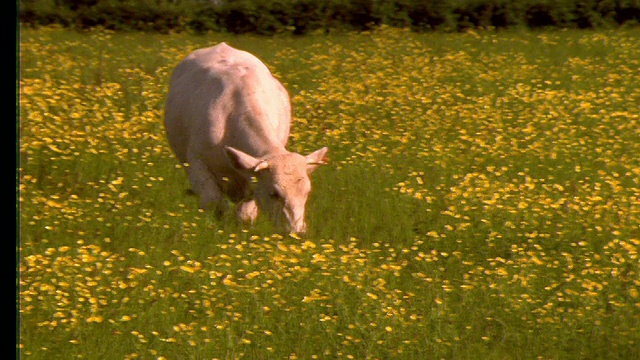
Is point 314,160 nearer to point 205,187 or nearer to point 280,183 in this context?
point 280,183

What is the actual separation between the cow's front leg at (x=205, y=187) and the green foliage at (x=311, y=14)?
13.6 m

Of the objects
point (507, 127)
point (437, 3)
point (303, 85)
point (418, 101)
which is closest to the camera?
point (507, 127)

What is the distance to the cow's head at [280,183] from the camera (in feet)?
29.7

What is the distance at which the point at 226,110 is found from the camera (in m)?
10.2

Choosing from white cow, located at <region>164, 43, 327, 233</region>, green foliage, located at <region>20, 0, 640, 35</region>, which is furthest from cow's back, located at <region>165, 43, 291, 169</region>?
green foliage, located at <region>20, 0, 640, 35</region>

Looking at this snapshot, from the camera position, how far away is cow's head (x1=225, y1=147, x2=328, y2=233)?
29.7 ft

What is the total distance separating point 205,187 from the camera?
9961 millimetres

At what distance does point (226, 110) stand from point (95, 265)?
261cm

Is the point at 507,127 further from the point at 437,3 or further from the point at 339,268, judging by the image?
the point at 437,3

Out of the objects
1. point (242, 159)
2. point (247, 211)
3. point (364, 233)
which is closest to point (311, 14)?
point (247, 211)

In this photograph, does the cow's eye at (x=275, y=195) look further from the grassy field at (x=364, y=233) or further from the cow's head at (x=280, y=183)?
the grassy field at (x=364, y=233)

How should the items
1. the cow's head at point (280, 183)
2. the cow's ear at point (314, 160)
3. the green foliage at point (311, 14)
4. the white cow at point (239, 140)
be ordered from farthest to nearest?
the green foliage at point (311, 14) → the cow's ear at point (314, 160) → the white cow at point (239, 140) → the cow's head at point (280, 183)

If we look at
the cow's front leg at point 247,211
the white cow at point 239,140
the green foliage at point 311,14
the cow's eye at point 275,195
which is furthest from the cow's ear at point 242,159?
the green foliage at point 311,14
